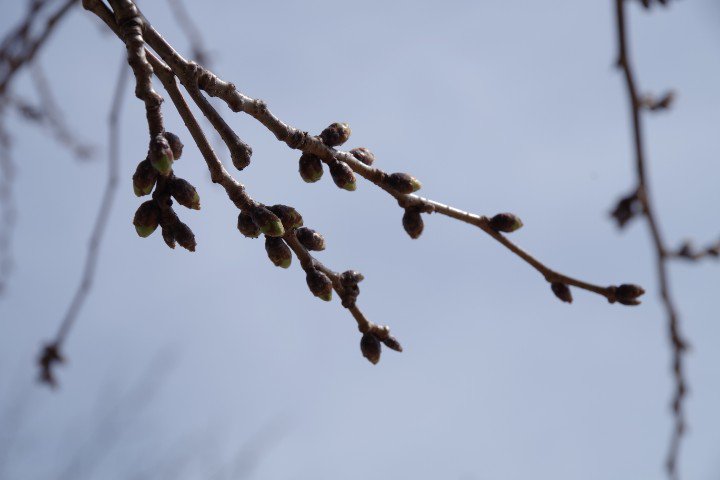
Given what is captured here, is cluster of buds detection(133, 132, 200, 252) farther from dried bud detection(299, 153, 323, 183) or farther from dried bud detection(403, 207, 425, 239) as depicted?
dried bud detection(403, 207, 425, 239)

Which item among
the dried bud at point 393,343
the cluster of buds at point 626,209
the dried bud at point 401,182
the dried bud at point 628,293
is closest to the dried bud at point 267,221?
the dried bud at point 401,182

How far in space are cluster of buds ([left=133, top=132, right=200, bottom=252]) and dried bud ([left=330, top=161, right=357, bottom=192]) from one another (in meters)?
0.29

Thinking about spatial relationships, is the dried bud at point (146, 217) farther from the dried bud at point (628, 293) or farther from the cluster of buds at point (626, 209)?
the cluster of buds at point (626, 209)

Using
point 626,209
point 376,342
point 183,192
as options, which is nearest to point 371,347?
point 376,342

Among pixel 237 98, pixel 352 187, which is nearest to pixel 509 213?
pixel 352 187

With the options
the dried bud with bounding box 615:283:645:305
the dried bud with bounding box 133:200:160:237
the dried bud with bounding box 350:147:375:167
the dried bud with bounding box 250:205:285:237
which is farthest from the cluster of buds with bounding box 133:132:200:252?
the dried bud with bounding box 615:283:645:305

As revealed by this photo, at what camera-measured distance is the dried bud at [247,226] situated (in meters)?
1.28

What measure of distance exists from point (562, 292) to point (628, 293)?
5.6 inches

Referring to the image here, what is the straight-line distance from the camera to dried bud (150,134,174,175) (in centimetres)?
113

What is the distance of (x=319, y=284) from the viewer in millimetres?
1328

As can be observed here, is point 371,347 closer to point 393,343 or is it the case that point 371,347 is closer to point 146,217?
point 393,343

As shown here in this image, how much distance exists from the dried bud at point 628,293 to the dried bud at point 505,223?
0.90 ft

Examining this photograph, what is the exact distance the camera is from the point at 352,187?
1.37m

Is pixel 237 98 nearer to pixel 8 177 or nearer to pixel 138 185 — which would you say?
pixel 138 185
